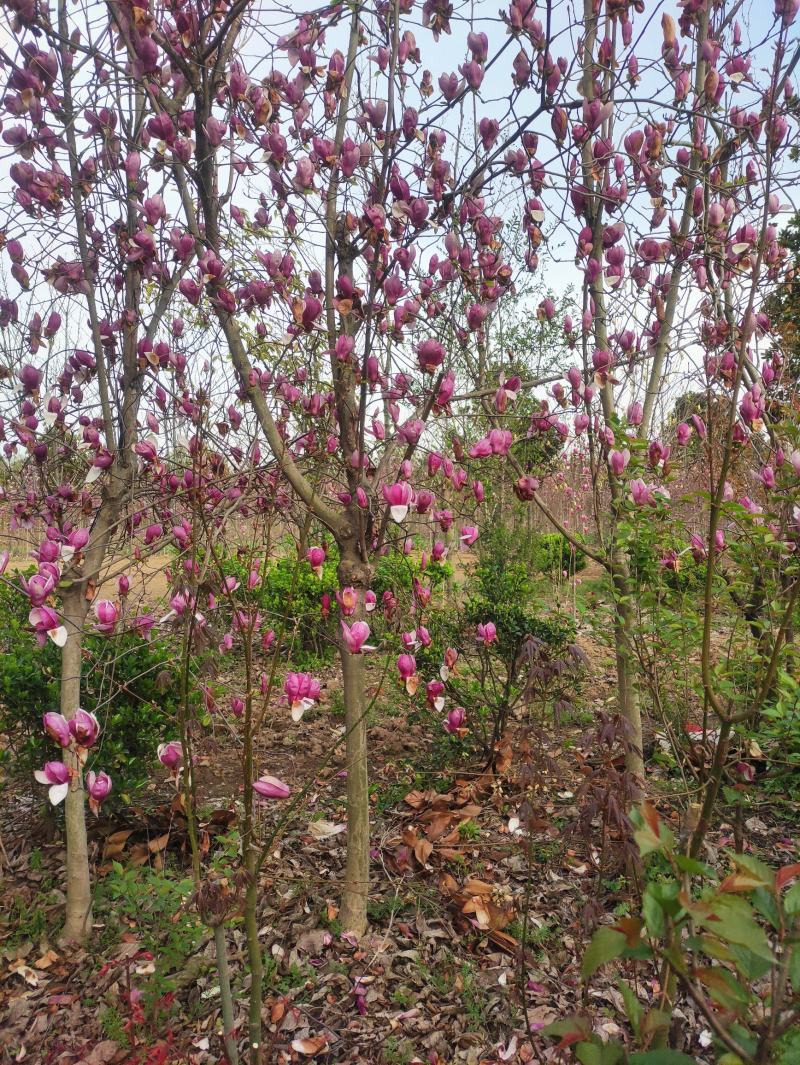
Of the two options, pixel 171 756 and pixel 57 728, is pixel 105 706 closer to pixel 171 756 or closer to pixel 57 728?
pixel 57 728

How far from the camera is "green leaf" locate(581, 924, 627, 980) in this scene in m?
0.66

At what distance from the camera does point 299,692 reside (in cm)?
166

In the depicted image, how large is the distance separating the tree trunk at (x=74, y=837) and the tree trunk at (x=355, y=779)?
89 centimetres

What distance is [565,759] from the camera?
3535 mm

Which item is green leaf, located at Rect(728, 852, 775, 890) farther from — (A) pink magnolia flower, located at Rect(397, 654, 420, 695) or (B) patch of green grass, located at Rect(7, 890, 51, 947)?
(B) patch of green grass, located at Rect(7, 890, 51, 947)

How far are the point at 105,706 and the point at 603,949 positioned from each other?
95.8 inches

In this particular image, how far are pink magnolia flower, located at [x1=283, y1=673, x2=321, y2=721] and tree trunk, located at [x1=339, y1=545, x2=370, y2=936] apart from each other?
523mm

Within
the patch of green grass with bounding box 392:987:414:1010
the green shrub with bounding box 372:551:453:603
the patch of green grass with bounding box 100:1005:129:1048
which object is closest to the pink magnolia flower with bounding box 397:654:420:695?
the patch of green grass with bounding box 392:987:414:1010

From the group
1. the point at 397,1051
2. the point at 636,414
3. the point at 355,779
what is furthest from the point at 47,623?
the point at 636,414

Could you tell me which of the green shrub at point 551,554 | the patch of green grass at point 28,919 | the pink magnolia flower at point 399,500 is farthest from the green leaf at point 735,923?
the green shrub at point 551,554

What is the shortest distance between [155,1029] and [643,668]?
6.03ft

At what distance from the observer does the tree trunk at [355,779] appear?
7.25 ft

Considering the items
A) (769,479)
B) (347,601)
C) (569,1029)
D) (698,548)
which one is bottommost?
(569,1029)

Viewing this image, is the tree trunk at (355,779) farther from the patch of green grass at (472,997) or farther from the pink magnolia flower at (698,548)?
the pink magnolia flower at (698,548)
